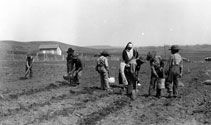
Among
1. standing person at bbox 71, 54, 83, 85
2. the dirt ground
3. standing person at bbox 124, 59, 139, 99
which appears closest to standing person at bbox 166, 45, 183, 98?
the dirt ground

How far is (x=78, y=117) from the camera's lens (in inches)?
296

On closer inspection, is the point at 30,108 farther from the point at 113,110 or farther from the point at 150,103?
the point at 150,103

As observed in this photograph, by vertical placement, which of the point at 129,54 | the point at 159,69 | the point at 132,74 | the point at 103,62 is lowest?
the point at 132,74

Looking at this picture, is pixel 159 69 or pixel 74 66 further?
pixel 74 66

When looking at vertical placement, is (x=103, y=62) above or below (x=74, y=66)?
above

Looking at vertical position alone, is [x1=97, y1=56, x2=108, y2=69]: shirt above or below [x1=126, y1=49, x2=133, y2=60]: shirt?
below

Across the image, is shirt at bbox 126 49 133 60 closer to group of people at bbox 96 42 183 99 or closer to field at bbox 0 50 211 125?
group of people at bbox 96 42 183 99

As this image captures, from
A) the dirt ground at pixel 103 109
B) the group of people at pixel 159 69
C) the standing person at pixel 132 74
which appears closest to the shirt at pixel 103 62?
the dirt ground at pixel 103 109

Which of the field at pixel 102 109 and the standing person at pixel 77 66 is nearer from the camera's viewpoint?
the field at pixel 102 109

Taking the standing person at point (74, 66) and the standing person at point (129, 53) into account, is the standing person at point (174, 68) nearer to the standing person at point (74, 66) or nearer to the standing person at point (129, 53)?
the standing person at point (129, 53)

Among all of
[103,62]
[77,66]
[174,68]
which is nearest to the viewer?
[174,68]

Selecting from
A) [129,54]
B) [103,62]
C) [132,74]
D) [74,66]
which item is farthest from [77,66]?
[132,74]

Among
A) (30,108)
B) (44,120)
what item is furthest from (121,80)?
(44,120)

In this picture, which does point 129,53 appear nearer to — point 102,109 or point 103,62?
point 103,62
